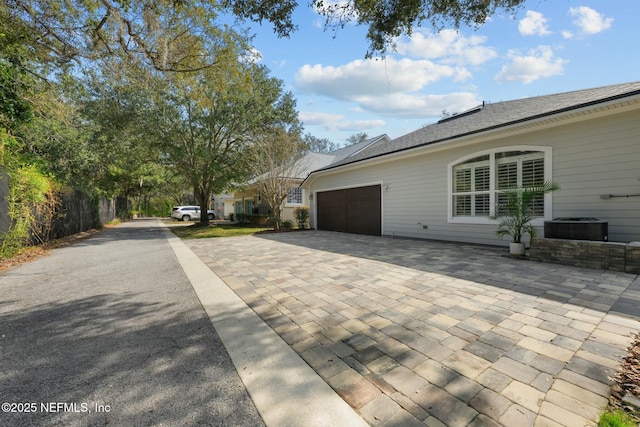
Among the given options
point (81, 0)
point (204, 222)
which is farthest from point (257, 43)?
point (204, 222)

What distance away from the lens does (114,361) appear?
2396 millimetres

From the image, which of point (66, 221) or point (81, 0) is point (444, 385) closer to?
point (81, 0)

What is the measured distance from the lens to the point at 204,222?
703 inches

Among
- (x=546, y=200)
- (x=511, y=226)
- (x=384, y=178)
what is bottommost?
(x=511, y=226)

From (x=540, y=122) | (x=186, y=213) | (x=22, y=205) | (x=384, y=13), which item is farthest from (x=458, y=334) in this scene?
(x=186, y=213)

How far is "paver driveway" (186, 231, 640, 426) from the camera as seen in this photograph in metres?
1.82

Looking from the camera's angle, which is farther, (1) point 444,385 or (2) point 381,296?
(2) point 381,296

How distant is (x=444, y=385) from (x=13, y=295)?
6.00 m

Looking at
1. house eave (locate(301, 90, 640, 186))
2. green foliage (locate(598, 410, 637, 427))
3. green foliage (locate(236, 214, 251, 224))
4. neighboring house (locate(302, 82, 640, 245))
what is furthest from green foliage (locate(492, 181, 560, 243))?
green foliage (locate(236, 214, 251, 224))

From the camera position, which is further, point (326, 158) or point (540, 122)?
point (326, 158)

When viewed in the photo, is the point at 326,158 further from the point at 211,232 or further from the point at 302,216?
the point at 211,232

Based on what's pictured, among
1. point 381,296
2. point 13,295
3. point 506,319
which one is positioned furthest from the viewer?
point 13,295

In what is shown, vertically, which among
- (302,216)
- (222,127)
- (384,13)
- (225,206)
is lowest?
(302,216)

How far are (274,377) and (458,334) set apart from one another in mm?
1787
